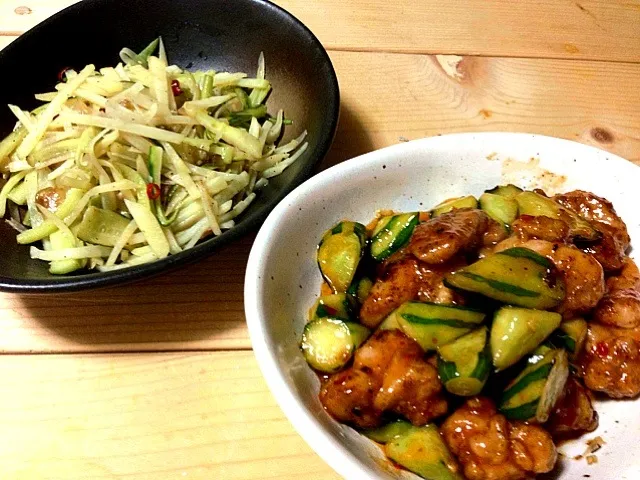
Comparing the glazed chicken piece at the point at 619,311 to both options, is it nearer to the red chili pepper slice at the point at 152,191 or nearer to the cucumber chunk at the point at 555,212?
the cucumber chunk at the point at 555,212

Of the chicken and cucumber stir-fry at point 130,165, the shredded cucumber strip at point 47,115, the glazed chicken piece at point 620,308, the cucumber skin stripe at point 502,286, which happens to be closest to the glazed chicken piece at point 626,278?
the glazed chicken piece at point 620,308

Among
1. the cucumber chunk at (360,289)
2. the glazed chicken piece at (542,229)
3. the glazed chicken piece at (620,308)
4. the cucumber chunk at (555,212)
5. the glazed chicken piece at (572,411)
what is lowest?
the glazed chicken piece at (572,411)

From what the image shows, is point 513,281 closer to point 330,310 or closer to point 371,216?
point 330,310

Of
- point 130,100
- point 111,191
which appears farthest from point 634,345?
point 130,100

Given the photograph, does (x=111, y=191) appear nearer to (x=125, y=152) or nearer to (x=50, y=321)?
(x=125, y=152)

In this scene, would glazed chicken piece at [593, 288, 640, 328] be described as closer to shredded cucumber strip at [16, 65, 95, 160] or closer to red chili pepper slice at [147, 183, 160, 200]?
red chili pepper slice at [147, 183, 160, 200]

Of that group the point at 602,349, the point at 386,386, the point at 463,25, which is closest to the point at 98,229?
the point at 386,386

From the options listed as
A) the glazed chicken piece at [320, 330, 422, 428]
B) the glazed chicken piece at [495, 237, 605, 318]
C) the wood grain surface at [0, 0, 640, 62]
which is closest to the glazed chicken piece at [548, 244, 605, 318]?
the glazed chicken piece at [495, 237, 605, 318]
